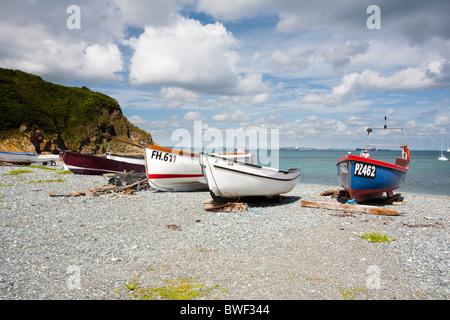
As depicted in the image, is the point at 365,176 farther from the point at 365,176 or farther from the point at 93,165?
the point at 93,165

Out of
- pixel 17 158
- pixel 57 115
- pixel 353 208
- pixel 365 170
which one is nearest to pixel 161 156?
pixel 353 208

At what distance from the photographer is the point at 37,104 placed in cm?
5875

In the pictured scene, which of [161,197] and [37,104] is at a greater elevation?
[37,104]

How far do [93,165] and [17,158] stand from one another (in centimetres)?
1397

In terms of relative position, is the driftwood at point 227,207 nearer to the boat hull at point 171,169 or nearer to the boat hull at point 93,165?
the boat hull at point 171,169

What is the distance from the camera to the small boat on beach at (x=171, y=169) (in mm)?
19000

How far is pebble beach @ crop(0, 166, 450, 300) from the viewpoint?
231 inches

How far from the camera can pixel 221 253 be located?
8.04 meters

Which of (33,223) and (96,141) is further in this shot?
(96,141)

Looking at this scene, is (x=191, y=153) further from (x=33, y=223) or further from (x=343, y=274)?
(x=343, y=274)

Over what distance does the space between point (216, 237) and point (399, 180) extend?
42.7 ft

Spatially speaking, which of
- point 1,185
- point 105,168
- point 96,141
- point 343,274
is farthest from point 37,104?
point 343,274

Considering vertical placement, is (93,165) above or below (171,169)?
below

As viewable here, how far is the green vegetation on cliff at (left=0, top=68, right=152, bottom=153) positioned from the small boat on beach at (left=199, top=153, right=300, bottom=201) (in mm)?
43176
